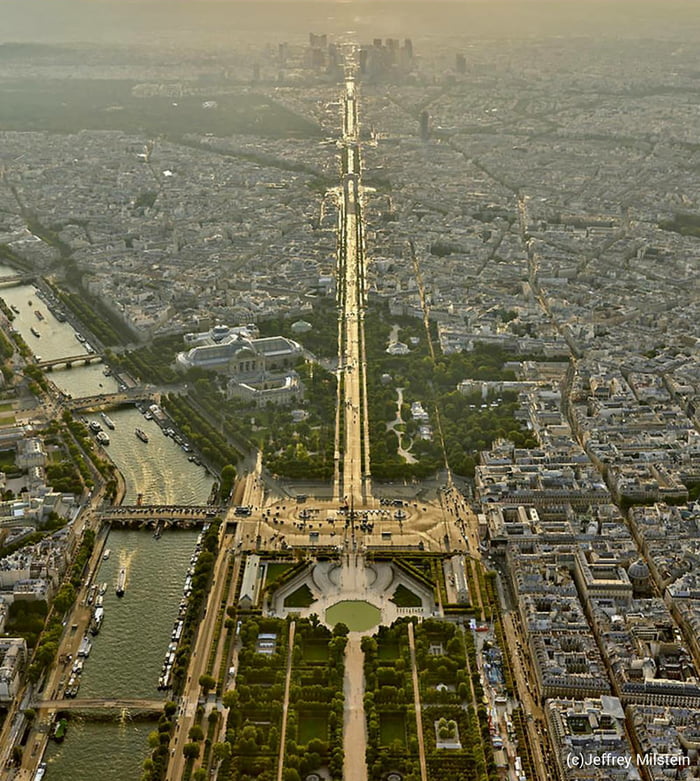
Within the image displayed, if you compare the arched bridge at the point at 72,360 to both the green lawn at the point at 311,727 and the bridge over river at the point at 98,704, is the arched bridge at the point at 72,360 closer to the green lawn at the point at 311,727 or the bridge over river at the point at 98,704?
the bridge over river at the point at 98,704

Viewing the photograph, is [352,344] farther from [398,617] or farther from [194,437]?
[398,617]

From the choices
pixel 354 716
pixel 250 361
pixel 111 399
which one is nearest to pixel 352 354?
pixel 250 361

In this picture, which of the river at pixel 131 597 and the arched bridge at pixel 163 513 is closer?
the river at pixel 131 597

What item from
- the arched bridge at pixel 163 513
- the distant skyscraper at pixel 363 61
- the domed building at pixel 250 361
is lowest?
the arched bridge at pixel 163 513

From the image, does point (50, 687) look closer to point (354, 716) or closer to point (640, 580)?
point (354, 716)

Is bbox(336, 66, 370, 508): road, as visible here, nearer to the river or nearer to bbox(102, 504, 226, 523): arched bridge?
bbox(102, 504, 226, 523): arched bridge

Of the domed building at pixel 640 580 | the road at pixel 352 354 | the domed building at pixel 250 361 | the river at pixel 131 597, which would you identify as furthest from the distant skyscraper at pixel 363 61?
the domed building at pixel 640 580

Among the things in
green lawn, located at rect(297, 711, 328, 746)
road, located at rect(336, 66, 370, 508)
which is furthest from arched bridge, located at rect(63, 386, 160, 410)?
green lawn, located at rect(297, 711, 328, 746)
